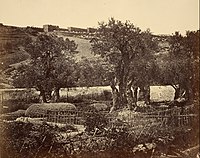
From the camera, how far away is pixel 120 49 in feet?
4.54

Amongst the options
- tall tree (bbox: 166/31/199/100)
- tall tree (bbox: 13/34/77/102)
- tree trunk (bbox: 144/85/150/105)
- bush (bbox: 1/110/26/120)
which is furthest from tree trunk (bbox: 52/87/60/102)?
tall tree (bbox: 166/31/199/100)

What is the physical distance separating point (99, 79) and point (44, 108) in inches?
8.3

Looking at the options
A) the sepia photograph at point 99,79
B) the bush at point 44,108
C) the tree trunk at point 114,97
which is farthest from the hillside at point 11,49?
the tree trunk at point 114,97

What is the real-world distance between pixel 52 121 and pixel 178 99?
0.49 metres

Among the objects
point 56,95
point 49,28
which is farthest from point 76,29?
point 56,95

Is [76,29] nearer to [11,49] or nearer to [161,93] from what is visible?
[11,49]

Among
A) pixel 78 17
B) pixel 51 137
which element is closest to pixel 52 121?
pixel 51 137

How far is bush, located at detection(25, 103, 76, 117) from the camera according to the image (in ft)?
4.06

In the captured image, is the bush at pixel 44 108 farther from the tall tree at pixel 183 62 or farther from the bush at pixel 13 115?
the tall tree at pixel 183 62

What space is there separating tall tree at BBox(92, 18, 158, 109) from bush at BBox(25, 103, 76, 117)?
6.6 inches

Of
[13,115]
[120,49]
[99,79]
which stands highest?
[120,49]

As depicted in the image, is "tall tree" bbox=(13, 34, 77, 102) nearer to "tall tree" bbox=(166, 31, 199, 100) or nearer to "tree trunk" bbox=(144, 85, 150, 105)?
"tree trunk" bbox=(144, 85, 150, 105)

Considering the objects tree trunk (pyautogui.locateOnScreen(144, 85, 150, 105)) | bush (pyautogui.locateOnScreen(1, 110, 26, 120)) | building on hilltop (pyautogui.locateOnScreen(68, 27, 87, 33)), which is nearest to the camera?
bush (pyautogui.locateOnScreen(1, 110, 26, 120))

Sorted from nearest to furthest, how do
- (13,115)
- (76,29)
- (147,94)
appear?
(13,115)
(76,29)
(147,94)
